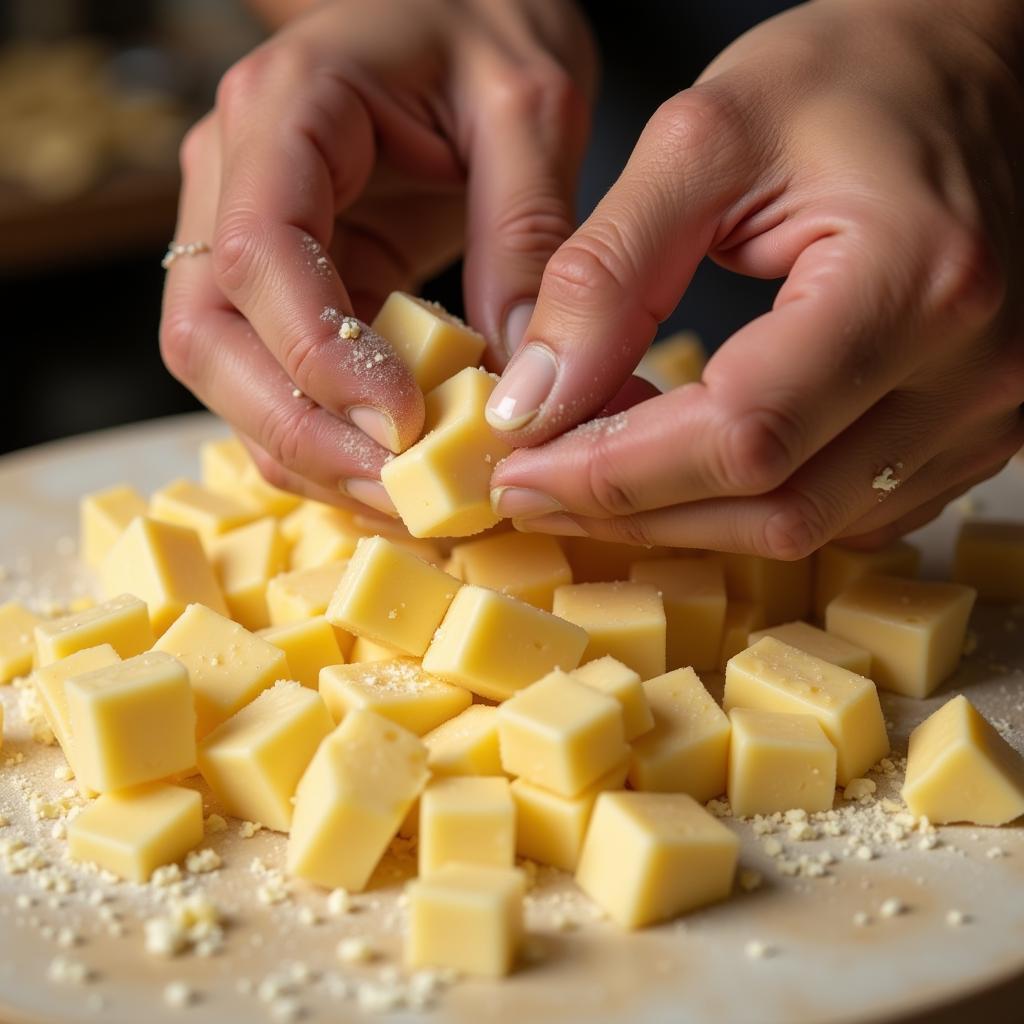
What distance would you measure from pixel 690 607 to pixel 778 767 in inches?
13.1

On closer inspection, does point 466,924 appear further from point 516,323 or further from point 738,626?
point 516,323

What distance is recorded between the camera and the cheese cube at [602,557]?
6.23ft

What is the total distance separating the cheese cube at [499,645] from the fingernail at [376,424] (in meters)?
0.21

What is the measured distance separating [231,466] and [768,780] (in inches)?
46.5

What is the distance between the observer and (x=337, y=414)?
5.51 feet

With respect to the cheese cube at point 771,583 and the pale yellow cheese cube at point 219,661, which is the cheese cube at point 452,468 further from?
the cheese cube at point 771,583

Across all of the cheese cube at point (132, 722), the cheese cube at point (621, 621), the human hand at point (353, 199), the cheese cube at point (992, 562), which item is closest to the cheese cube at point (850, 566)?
the cheese cube at point (992, 562)

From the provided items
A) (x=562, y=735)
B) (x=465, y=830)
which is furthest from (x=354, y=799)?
(x=562, y=735)

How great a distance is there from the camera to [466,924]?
4.16 feet

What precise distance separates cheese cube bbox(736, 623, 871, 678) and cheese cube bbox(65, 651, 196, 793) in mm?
774

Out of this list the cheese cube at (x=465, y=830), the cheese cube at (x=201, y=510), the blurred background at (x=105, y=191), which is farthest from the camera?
the blurred background at (x=105, y=191)

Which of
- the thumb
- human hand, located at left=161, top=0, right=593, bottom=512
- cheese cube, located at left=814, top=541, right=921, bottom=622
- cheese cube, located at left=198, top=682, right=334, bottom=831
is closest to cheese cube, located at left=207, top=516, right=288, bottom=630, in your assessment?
human hand, located at left=161, top=0, right=593, bottom=512

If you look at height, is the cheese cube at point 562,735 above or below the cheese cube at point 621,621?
above

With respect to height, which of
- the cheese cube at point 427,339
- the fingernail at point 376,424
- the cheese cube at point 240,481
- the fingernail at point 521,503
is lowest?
the cheese cube at point 240,481
